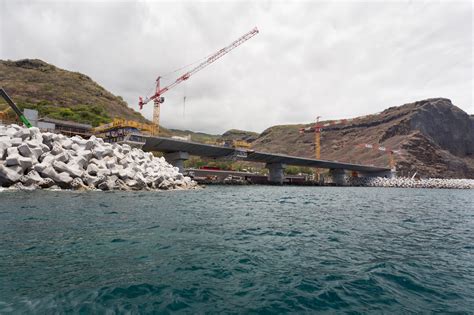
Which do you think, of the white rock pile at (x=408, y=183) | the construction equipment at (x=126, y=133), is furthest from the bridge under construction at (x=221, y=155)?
the white rock pile at (x=408, y=183)

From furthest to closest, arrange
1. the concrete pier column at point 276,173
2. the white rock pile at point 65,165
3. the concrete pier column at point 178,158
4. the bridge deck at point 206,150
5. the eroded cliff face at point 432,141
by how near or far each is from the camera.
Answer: the eroded cliff face at point 432,141 < the concrete pier column at point 276,173 < the concrete pier column at point 178,158 < the bridge deck at point 206,150 < the white rock pile at point 65,165

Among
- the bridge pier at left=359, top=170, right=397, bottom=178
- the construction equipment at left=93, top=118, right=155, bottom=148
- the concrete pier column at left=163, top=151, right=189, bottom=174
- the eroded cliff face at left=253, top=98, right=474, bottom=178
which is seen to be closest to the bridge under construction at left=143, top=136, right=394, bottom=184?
the concrete pier column at left=163, top=151, right=189, bottom=174

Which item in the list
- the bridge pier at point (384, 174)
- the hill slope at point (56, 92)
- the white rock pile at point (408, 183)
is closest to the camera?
the hill slope at point (56, 92)

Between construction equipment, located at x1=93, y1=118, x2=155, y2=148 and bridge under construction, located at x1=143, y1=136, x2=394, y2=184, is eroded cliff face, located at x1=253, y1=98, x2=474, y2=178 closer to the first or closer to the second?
bridge under construction, located at x1=143, y1=136, x2=394, y2=184

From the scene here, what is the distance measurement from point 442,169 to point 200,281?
196 meters

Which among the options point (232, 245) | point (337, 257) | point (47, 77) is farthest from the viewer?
point (47, 77)

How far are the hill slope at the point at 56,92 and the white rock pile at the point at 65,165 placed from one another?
6137 cm

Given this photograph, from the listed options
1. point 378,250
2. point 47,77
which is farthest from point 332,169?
point 47,77

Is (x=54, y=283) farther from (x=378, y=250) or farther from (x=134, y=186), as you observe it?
(x=134, y=186)

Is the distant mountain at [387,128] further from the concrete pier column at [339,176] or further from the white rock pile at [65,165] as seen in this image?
the white rock pile at [65,165]

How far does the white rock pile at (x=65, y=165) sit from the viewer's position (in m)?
24.5

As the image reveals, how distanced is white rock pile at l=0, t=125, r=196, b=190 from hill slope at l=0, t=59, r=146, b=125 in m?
61.4

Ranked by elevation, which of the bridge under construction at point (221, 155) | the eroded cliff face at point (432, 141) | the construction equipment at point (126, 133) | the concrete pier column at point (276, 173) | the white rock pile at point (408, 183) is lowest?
the white rock pile at point (408, 183)

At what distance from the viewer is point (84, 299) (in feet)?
16.3
